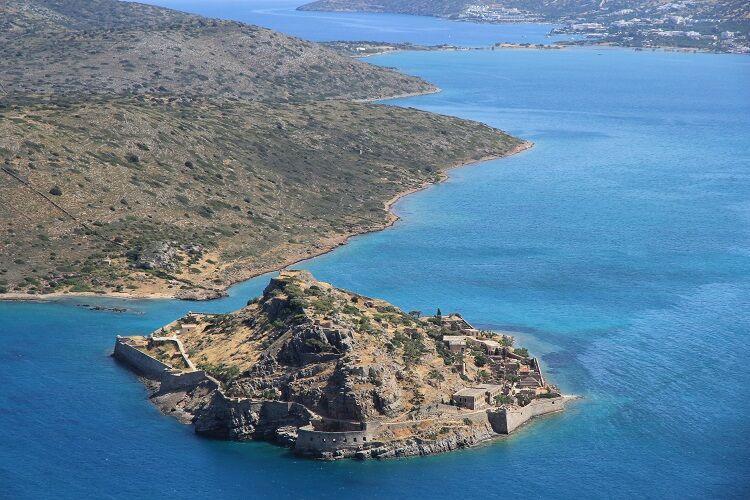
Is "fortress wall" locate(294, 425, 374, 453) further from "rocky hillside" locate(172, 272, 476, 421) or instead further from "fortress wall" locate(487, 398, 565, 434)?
"fortress wall" locate(487, 398, 565, 434)

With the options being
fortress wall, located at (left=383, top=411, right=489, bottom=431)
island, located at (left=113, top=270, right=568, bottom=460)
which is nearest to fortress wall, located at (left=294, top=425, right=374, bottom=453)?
island, located at (left=113, top=270, right=568, bottom=460)

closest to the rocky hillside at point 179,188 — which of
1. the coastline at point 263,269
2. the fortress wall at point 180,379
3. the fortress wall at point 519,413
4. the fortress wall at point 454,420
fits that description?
the coastline at point 263,269

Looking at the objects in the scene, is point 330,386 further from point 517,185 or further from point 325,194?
point 517,185

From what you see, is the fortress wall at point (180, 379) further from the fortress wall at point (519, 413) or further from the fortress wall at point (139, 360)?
the fortress wall at point (519, 413)

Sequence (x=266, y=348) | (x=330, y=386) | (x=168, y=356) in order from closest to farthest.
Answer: (x=330, y=386) → (x=266, y=348) → (x=168, y=356)

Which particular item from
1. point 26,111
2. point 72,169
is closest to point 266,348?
point 72,169

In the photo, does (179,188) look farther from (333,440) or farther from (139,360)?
(333,440)

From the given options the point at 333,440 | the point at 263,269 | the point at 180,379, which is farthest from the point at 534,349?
the point at 263,269
